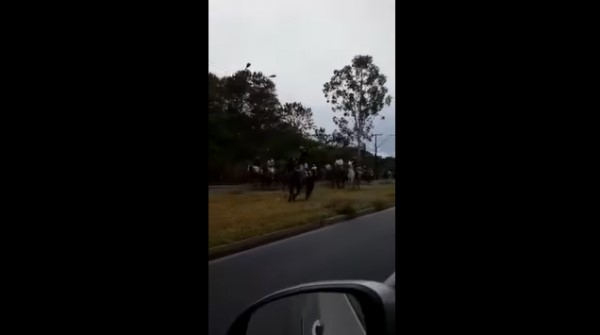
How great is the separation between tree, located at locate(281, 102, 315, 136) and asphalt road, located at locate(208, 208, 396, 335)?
441mm

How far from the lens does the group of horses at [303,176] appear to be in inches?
81.1

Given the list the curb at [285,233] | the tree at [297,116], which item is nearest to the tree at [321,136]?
the tree at [297,116]

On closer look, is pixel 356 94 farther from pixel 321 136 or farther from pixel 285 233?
pixel 285 233

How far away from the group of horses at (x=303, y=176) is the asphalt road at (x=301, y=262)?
20 cm

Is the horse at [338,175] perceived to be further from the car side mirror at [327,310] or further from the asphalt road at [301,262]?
the car side mirror at [327,310]

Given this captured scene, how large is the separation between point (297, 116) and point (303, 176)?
1.18 feet

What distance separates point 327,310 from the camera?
4.09 feet
